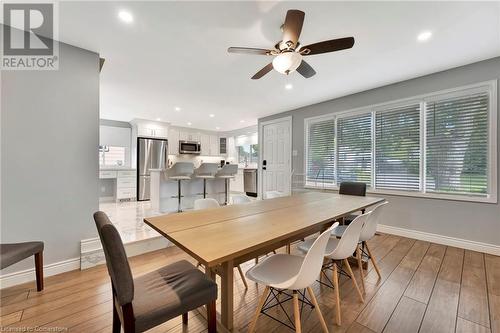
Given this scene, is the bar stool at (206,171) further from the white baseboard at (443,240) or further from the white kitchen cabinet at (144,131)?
the white baseboard at (443,240)

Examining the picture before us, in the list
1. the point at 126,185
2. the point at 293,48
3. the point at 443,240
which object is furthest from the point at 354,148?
the point at 126,185

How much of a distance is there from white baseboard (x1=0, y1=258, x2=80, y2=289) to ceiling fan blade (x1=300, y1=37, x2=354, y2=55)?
318 centimetres

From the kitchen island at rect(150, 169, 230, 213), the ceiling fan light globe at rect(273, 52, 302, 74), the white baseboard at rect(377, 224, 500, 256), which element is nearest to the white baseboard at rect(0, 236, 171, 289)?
the kitchen island at rect(150, 169, 230, 213)

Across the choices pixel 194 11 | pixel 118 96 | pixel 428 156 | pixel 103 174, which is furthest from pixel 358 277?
pixel 103 174

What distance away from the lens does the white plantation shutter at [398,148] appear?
3.17 metres

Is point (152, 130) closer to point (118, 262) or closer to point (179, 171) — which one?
point (179, 171)

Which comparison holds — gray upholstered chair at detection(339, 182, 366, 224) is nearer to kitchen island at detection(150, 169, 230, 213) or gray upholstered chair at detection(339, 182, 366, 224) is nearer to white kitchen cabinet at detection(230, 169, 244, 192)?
kitchen island at detection(150, 169, 230, 213)

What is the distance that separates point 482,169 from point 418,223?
1048mm

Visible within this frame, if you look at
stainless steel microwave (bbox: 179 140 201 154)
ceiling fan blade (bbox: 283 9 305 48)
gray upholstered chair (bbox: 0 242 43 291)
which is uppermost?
ceiling fan blade (bbox: 283 9 305 48)

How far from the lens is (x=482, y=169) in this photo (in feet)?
8.69

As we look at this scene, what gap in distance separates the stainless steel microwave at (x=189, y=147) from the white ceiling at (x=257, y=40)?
3.21m

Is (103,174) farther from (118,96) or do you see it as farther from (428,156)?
(428,156)

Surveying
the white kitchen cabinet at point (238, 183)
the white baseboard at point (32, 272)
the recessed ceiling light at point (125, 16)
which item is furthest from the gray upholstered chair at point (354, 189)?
the white kitchen cabinet at point (238, 183)

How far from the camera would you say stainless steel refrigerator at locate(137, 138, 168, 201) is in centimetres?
589
